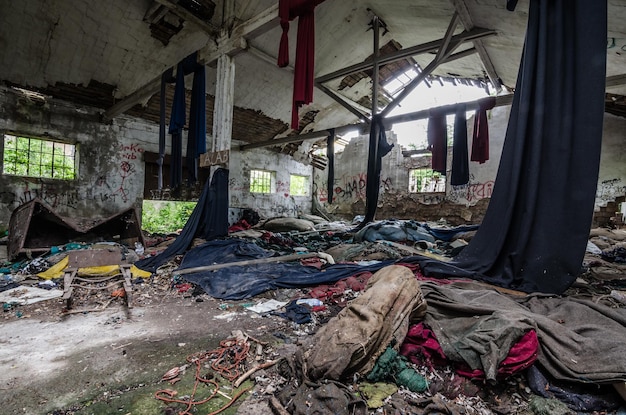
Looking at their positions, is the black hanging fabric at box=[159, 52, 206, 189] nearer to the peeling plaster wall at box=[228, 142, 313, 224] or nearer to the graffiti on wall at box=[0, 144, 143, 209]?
the graffiti on wall at box=[0, 144, 143, 209]

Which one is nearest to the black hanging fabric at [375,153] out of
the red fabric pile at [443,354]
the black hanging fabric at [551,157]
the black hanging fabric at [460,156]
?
the black hanging fabric at [460,156]

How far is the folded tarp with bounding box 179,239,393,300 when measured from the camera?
335 centimetres

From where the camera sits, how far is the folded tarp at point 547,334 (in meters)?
1.49

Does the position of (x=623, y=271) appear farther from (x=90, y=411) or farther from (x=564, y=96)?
(x=90, y=411)

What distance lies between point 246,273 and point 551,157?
3.52m

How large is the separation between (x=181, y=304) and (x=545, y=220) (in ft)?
11.8

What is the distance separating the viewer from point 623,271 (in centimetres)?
379

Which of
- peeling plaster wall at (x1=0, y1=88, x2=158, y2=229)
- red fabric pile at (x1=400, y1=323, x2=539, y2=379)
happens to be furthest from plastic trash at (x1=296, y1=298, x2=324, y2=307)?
peeling plaster wall at (x1=0, y1=88, x2=158, y2=229)

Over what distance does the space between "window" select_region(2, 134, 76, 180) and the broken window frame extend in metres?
5.27

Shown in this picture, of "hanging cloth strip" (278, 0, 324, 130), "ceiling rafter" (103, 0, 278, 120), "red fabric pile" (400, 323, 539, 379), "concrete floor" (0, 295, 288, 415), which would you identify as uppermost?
"ceiling rafter" (103, 0, 278, 120)

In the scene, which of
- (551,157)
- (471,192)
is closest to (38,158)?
(551,157)

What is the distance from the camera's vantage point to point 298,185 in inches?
Answer: 514

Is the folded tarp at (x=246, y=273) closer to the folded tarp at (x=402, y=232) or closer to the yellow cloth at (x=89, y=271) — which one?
the yellow cloth at (x=89, y=271)

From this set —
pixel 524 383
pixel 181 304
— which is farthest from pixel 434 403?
pixel 181 304
